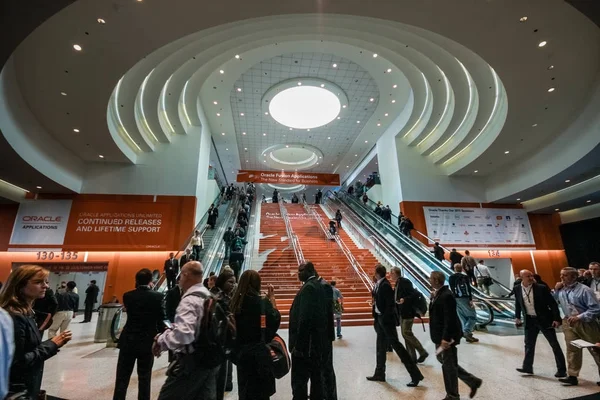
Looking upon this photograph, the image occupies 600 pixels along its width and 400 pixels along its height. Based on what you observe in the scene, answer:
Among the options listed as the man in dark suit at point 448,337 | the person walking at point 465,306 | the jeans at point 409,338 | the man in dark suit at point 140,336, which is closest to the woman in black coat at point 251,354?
the man in dark suit at point 140,336

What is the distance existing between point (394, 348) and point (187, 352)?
2587 millimetres

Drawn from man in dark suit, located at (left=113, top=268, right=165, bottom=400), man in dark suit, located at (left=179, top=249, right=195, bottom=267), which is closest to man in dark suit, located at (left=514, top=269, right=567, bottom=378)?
man in dark suit, located at (left=113, top=268, right=165, bottom=400)

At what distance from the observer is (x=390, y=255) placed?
10125 millimetres

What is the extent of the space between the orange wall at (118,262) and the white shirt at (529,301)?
12.5 metres

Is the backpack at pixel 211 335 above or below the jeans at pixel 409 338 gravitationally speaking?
above

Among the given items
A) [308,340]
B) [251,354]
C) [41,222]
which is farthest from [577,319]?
[41,222]

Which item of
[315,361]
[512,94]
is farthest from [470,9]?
[315,361]

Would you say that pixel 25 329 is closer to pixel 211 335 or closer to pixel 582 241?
pixel 211 335

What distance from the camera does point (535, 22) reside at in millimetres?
6379

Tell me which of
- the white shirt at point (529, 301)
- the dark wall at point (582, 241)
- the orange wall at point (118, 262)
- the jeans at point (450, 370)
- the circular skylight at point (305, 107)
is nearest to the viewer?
the jeans at point (450, 370)

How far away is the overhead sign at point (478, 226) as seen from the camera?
1490cm

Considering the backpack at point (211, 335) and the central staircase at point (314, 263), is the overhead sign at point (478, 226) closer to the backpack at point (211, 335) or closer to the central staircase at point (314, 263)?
the central staircase at point (314, 263)

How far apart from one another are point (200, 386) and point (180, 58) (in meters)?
10.3

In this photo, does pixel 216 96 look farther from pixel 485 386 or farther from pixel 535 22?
pixel 485 386
